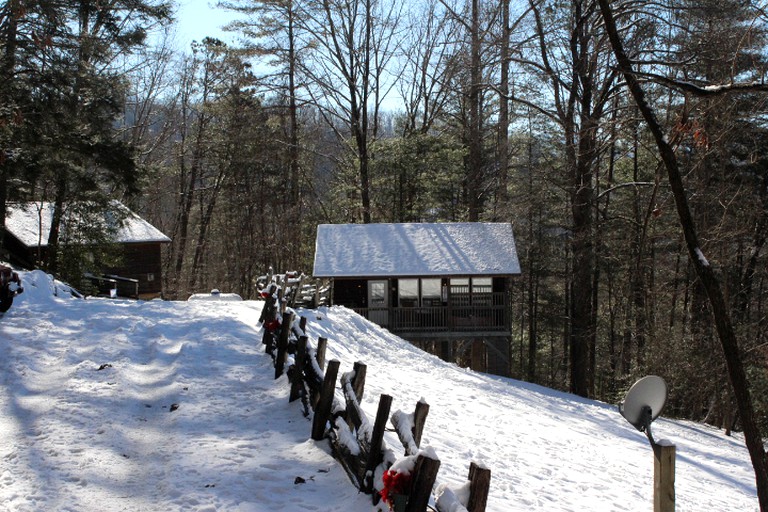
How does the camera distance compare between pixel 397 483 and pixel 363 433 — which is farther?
pixel 363 433

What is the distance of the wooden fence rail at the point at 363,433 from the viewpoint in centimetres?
426

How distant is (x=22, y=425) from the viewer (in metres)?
6.79

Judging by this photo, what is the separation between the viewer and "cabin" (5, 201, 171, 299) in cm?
2375

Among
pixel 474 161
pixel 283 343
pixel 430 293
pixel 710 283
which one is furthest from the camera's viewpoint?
pixel 474 161

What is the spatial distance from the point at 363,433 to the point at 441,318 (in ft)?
64.8

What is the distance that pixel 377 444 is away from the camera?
5195mm

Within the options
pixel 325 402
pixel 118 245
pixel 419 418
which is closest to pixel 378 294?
pixel 118 245

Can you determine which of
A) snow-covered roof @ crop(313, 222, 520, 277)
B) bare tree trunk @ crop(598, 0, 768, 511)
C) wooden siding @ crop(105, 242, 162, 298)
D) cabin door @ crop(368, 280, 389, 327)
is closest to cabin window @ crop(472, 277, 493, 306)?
snow-covered roof @ crop(313, 222, 520, 277)

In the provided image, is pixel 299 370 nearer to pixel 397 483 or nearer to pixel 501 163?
pixel 397 483

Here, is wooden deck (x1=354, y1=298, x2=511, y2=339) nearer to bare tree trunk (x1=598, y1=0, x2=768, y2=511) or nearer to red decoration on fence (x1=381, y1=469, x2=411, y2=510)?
bare tree trunk (x1=598, y1=0, x2=768, y2=511)

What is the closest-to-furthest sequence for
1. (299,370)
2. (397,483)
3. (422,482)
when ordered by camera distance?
(422,482), (397,483), (299,370)

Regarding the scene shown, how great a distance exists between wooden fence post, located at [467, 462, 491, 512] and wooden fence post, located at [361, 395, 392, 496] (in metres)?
1.18

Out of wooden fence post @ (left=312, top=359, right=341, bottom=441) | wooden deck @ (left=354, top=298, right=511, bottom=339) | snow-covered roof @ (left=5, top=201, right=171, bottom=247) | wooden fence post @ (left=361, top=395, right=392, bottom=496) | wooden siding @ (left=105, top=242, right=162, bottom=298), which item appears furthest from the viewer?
wooden siding @ (left=105, top=242, right=162, bottom=298)

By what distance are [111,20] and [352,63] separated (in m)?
19.2
